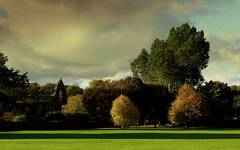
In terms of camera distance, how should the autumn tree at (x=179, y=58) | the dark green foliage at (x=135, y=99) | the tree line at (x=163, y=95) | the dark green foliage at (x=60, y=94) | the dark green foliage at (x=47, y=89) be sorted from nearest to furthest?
the tree line at (x=163, y=95)
the dark green foliage at (x=135, y=99)
the autumn tree at (x=179, y=58)
the dark green foliage at (x=60, y=94)
the dark green foliage at (x=47, y=89)

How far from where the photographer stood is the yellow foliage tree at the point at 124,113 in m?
107

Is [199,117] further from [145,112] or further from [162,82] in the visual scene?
[162,82]

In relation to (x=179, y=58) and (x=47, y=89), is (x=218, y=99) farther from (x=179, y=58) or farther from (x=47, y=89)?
(x=47, y=89)

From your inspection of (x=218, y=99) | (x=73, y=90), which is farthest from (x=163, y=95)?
(x=73, y=90)

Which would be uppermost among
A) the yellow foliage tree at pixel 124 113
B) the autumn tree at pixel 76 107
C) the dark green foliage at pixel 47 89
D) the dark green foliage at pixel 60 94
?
the dark green foliage at pixel 47 89

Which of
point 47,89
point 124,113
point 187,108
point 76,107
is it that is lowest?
point 124,113

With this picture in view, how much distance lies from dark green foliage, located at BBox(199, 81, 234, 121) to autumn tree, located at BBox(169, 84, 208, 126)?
3.73m

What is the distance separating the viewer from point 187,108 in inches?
4368

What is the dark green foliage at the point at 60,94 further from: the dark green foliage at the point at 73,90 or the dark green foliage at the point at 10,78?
the dark green foliage at the point at 10,78

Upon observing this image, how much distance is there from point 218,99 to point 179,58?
1281 cm

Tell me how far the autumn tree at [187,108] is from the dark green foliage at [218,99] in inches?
147

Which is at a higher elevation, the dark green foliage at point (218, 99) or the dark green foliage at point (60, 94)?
the dark green foliage at point (60, 94)
